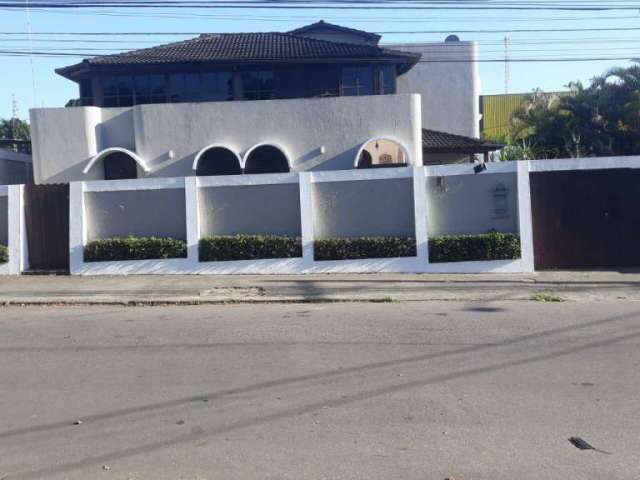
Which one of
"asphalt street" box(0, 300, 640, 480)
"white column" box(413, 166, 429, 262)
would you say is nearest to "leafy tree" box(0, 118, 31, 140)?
"white column" box(413, 166, 429, 262)

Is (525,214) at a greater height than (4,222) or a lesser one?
lesser

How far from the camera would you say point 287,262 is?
16.9 meters

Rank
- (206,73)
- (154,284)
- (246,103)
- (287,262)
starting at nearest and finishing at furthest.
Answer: (154,284), (287,262), (246,103), (206,73)

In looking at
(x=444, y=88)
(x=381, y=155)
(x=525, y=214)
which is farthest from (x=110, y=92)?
(x=525, y=214)

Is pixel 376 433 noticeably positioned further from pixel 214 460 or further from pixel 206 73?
pixel 206 73

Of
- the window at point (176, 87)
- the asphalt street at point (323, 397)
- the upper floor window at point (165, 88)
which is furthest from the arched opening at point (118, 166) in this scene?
the asphalt street at point (323, 397)

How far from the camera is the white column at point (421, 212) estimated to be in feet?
55.2

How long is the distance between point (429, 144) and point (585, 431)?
19.0 metres

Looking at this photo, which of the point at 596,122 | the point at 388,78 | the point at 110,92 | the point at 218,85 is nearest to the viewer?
the point at 218,85

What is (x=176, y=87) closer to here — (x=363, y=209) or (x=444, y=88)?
(x=363, y=209)

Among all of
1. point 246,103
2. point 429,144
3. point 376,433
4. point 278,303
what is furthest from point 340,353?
point 429,144

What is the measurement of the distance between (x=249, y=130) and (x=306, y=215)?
19.3 feet

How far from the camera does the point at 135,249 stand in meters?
17.1

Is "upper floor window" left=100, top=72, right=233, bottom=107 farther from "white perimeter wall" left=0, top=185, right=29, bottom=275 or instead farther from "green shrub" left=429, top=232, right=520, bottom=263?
"green shrub" left=429, top=232, right=520, bottom=263
